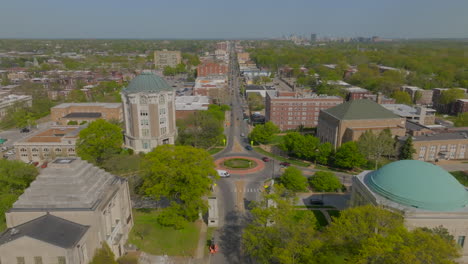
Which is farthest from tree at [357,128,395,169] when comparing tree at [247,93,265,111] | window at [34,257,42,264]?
window at [34,257,42,264]

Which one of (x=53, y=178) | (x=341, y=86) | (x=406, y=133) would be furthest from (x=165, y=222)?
(x=341, y=86)

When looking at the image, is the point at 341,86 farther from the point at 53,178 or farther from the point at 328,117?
the point at 53,178

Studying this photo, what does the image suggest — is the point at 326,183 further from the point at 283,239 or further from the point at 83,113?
the point at 83,113

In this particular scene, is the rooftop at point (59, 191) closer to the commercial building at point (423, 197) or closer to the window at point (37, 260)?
the window at point (37, 260)

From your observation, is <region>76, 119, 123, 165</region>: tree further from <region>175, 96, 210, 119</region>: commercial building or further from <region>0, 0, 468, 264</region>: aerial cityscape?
<region>175, 96, 210, 119</region>: commercial building

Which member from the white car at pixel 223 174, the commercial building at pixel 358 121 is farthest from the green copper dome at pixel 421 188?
the commercial building at pixel 358 121

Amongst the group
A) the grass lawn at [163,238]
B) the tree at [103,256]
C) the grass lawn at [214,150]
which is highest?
the tree at [103,256]
